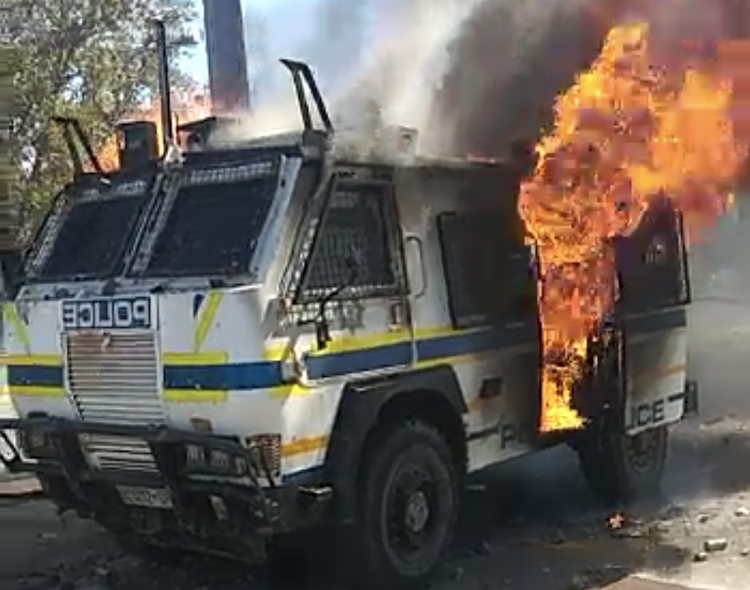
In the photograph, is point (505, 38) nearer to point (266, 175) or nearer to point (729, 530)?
point (266, 175)

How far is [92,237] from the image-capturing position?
7.32m

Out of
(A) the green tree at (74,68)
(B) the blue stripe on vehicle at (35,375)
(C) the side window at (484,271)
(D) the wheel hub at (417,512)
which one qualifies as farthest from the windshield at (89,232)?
(A) the green tree at (74,68)

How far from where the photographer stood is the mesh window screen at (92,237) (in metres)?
7.11

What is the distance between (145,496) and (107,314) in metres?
1.02

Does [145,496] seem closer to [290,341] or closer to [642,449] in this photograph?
[290,341]

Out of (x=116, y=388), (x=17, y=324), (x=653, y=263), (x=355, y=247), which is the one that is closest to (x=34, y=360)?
(x=17, y=324)

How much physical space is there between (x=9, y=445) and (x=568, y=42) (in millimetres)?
4843

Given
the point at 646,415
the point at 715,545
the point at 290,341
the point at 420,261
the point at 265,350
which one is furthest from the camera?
the point at 646,415

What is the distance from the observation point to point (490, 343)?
25.4ft

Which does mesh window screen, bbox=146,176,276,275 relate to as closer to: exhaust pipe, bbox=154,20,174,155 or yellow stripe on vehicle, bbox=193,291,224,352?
yellow stripe on vehicle, bbox=193,291,224,352

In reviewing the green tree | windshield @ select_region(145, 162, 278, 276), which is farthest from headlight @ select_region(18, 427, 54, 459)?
the green tree

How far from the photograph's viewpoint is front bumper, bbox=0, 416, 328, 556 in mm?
6250

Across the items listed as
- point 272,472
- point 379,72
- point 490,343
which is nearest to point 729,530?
point 490,343

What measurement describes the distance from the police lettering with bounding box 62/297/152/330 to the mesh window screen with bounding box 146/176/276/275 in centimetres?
24
